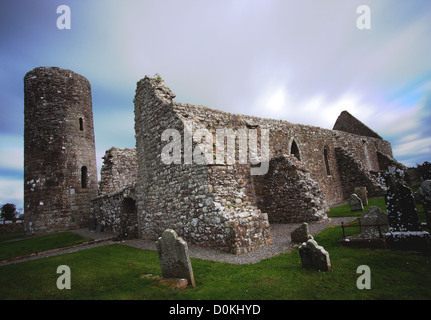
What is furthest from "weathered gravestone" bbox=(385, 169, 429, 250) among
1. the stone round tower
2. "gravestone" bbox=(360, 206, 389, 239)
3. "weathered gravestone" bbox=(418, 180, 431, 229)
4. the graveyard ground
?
the stone round tower

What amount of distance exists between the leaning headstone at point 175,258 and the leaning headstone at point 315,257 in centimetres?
247

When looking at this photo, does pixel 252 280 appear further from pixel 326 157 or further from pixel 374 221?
pixel 326 157

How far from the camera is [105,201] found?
594 inches

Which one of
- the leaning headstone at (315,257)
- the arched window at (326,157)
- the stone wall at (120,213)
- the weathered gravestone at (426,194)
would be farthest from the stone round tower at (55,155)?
the weathered gravestone at (426,194)

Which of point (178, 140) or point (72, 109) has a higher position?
point (72, 109)

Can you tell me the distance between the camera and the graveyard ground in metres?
4.13

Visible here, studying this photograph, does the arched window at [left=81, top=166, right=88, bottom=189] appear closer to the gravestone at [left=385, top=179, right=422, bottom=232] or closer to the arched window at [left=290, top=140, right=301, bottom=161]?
the arched window at [left=290, top=140, right=301, bottom=161]

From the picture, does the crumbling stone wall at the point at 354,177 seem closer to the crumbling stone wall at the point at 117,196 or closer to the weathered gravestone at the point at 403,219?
the weathered gravestone at the point at 403,219

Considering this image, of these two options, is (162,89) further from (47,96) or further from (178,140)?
(47,96)

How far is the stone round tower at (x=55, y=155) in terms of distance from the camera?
16.6 meters
